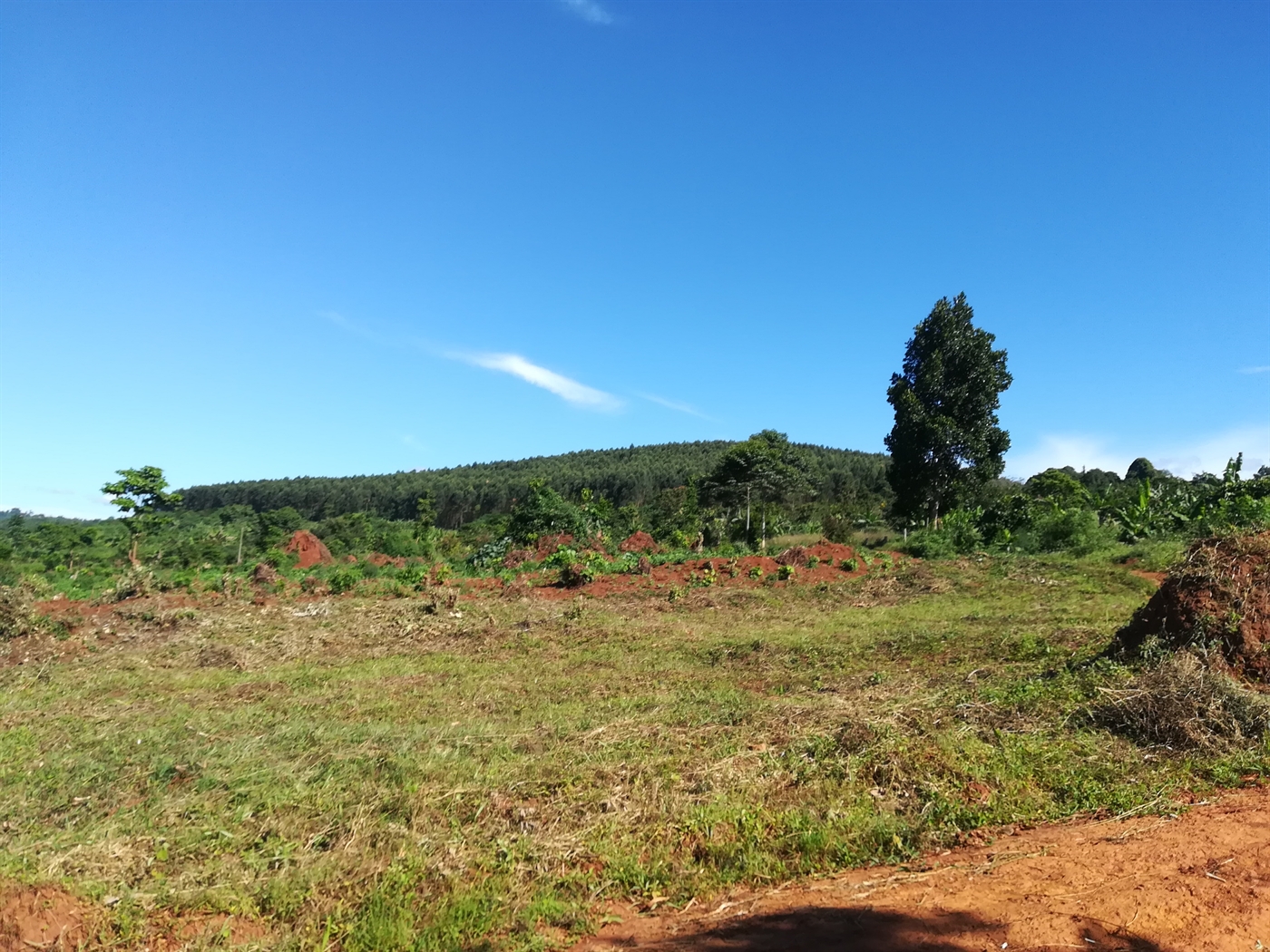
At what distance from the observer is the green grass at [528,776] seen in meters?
4.26

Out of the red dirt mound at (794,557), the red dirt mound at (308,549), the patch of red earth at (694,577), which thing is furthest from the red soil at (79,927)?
the red dirt mound at (308,549)

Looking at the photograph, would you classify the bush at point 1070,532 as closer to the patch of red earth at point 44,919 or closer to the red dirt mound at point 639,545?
the red dirt mound at point 639,545

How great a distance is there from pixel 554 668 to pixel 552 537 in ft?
49.8

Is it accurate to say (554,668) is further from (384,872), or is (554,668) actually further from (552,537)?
(552,537)

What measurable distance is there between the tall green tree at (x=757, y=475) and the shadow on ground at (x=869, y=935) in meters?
31.2

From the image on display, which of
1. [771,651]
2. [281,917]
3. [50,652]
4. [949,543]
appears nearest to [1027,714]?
[771,651]

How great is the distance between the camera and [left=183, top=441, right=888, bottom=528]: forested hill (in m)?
77.2

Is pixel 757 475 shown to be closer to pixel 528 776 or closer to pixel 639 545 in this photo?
pixel 639 545

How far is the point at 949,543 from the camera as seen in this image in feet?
73.8

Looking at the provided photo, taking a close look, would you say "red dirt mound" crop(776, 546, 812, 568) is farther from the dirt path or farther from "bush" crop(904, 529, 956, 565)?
the dirt path

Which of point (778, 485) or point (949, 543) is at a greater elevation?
point (778, 485)

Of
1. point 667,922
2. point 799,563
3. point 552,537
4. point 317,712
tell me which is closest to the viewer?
point 667,922

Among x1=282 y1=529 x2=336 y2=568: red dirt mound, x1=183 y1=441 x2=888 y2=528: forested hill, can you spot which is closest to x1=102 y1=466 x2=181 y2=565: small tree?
x1=282 y1=529 x2=336 y2=568: red dirt mound

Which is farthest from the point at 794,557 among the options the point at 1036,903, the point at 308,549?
the point at 308,549
